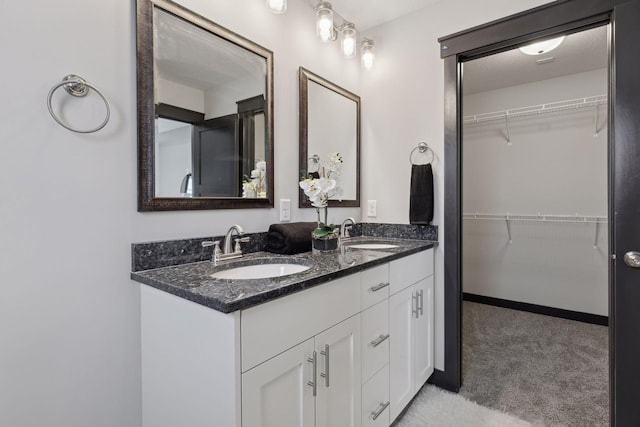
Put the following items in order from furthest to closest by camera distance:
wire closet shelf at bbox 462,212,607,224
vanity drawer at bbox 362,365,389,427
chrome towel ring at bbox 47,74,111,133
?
wire closet shelf at bbox 462,212,607,224 < vanity drawer at bbox 362,365,389,427 < chrome towel ring at bbox 47,74,111,133

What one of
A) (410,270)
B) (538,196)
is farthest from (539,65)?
(410,270)

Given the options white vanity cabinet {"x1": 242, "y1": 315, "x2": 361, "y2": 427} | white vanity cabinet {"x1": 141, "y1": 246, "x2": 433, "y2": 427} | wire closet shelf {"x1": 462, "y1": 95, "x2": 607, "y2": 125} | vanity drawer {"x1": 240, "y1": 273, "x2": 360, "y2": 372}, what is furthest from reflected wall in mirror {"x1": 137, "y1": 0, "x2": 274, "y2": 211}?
wire closet shelf {"x1": 462, "y1": 95, "x2": 607, "y2": 125}

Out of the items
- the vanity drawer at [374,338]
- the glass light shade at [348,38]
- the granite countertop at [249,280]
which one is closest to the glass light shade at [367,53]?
the glass light shade at [348,38]

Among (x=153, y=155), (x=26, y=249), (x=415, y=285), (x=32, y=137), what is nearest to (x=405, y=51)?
(x=415, y=285)

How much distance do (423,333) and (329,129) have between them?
4.55ft

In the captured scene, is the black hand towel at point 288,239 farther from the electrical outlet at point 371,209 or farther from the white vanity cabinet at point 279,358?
the electrical outlet at point 371,209

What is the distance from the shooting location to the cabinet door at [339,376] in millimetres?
1039

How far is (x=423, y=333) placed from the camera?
5.82 feet

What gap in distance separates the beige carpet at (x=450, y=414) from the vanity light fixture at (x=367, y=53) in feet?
7.04

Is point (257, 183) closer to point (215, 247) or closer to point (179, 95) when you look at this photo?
point (215, 247)

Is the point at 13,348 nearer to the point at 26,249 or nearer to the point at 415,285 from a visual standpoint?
the point at 26,249

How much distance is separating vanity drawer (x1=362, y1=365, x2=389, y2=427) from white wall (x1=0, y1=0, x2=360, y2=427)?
878 mm

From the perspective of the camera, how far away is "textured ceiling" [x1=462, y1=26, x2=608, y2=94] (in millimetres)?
2275

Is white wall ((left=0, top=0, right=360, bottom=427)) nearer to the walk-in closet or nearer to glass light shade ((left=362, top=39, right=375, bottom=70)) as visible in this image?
glass light shade ((left=362, top=39, right=375, bottom=70))
